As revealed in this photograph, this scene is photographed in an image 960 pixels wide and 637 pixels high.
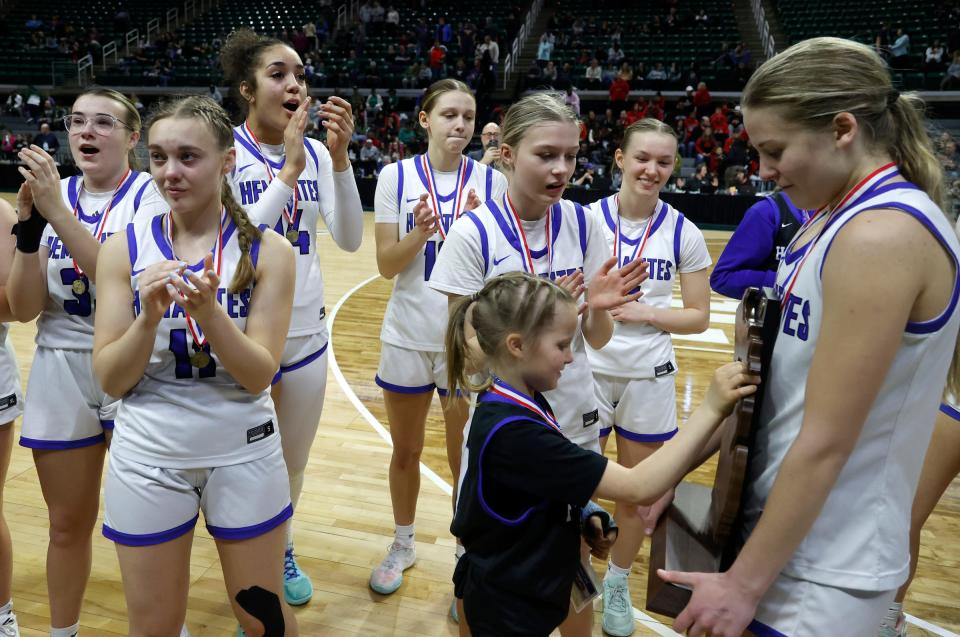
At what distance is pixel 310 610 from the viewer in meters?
2.92

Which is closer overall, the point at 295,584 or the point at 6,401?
the point at 6,401

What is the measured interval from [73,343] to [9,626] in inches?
40.9

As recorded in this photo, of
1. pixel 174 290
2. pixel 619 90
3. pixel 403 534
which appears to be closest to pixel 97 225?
pixel 174 290

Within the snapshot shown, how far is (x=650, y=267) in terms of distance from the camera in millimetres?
2805

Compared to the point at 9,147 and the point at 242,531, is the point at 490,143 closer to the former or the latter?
the point at 242,531

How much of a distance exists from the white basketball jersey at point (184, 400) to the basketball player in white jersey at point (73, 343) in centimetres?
47

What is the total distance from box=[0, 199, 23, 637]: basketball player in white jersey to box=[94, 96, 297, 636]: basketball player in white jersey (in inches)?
27.3

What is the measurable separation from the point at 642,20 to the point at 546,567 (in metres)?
20.4

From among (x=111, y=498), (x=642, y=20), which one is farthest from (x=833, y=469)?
(x=642, y=20)

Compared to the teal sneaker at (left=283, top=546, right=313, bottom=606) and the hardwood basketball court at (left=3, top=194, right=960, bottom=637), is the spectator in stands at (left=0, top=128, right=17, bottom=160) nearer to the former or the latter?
the hardwood basketball court at (left=3, top=194, right=960, bottom=637)

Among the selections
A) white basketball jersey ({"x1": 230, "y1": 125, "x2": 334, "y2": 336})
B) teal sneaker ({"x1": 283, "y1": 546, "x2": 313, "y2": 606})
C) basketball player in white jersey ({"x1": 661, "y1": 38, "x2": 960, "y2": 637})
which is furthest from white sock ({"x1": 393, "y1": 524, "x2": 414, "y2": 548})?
basketball player in white jersey ({"x1": 661, "y1": 38, "x2": 960, "y2": 637})

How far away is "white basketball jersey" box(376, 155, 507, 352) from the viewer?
9.78 ft

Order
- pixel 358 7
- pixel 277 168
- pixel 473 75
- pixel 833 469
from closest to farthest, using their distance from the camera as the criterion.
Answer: pixel 833 469, pixel 277 168, pixel 473 75, pixel 358 7

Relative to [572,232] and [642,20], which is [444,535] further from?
[642,20]
